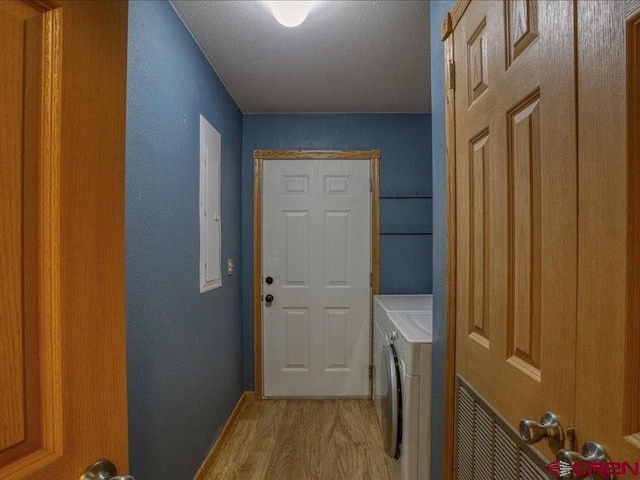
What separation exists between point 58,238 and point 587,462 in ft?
2.86

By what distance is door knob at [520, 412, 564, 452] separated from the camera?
696 mm

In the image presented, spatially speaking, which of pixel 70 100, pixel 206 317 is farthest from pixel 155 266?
pixel 70 100

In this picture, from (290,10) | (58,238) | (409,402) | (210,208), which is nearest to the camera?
(58,238)

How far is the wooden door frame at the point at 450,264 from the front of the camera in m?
1.26

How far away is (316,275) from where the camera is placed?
3.29 meters

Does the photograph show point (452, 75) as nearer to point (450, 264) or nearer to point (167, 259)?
point (450, 264)

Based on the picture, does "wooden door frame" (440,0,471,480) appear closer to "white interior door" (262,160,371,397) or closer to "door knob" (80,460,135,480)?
"door knob" (80,460,135,480)

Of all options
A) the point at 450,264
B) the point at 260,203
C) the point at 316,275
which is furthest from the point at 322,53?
the point at 316,275

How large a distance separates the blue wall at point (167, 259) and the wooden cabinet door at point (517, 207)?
45.3 inches

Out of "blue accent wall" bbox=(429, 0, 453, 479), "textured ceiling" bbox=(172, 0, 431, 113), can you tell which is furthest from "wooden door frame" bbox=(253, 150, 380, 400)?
"blue accent wall" bbox=(429, 0, 453, 479)

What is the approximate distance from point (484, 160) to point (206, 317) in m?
1.79

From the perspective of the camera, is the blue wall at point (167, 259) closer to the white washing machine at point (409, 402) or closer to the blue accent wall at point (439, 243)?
the white washing machine at point (409, 402)

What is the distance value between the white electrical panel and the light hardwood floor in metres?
1.06

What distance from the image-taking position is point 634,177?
551 mm
